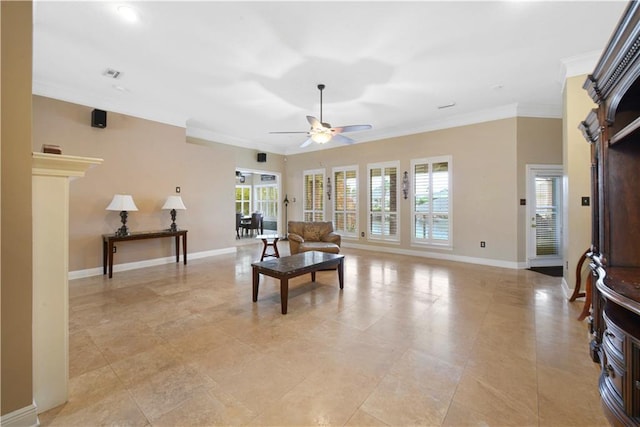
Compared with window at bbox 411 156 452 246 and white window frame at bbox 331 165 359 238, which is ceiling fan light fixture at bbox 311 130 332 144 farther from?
white window frame at bbox 331 165 359 238

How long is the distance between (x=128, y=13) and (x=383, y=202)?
581 cm

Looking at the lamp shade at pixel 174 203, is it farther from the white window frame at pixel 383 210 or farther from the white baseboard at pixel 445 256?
the white window frame at pixel 383 210

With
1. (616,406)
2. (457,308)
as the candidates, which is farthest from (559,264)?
(616,406)

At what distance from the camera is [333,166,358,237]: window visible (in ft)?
24.9

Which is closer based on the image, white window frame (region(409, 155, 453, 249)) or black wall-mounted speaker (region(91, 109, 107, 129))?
black wall-mounted speaker (region(91, 109, 107, 129))

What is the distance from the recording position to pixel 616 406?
140 centimetres

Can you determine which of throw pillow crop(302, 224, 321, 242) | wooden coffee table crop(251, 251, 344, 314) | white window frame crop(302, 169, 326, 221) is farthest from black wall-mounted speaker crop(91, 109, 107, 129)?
white window frame crop(302, 169, 326, 221)

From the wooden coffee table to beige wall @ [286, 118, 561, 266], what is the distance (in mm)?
3325

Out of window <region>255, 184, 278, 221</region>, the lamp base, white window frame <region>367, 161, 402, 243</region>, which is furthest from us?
window <region>255, 184, 278, 221</region>

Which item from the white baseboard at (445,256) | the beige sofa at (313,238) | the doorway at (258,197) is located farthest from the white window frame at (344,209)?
the doorway at (258,197)

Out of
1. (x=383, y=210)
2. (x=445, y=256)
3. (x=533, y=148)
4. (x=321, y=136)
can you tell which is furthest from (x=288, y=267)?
(x=533, y=148)

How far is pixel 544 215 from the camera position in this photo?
5.35 metres

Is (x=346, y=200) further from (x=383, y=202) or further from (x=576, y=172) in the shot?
(x=576, y=172)

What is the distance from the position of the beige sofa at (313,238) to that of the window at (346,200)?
5.72ft
